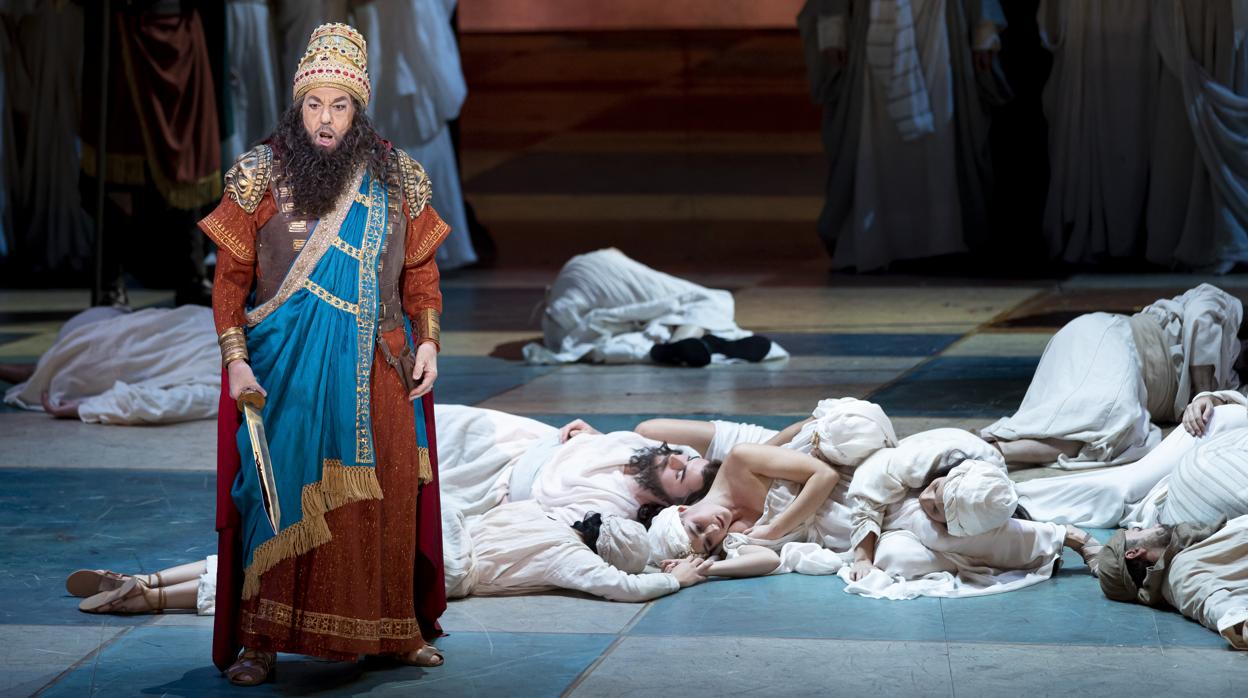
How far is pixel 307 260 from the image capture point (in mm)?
4133

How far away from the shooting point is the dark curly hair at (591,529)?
16.5 ft

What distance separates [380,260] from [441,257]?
25.3 feet

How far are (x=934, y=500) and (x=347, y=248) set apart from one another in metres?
1.77

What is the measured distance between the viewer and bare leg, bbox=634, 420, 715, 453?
577cm

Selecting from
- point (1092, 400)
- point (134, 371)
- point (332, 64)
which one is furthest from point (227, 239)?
point (134, 371)

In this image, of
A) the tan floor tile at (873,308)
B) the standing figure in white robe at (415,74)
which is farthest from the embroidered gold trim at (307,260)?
the standing figure in white robe at (415,74)

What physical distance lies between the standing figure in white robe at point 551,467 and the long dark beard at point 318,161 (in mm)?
1227

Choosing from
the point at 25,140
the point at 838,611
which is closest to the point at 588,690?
the point at 838,611

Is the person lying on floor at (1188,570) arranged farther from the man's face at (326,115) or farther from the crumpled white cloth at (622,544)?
the man's face at (326,115)

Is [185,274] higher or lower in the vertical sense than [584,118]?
lower

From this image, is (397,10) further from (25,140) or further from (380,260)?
(380,260)

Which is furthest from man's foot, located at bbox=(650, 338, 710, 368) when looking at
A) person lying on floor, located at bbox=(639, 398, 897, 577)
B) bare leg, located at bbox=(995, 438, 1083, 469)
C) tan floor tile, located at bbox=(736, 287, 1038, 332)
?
person lying on floor, located at bbox=(639, 398, 897, 577)

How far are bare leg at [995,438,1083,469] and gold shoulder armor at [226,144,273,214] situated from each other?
9.57 feet

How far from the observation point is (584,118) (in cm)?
1655
